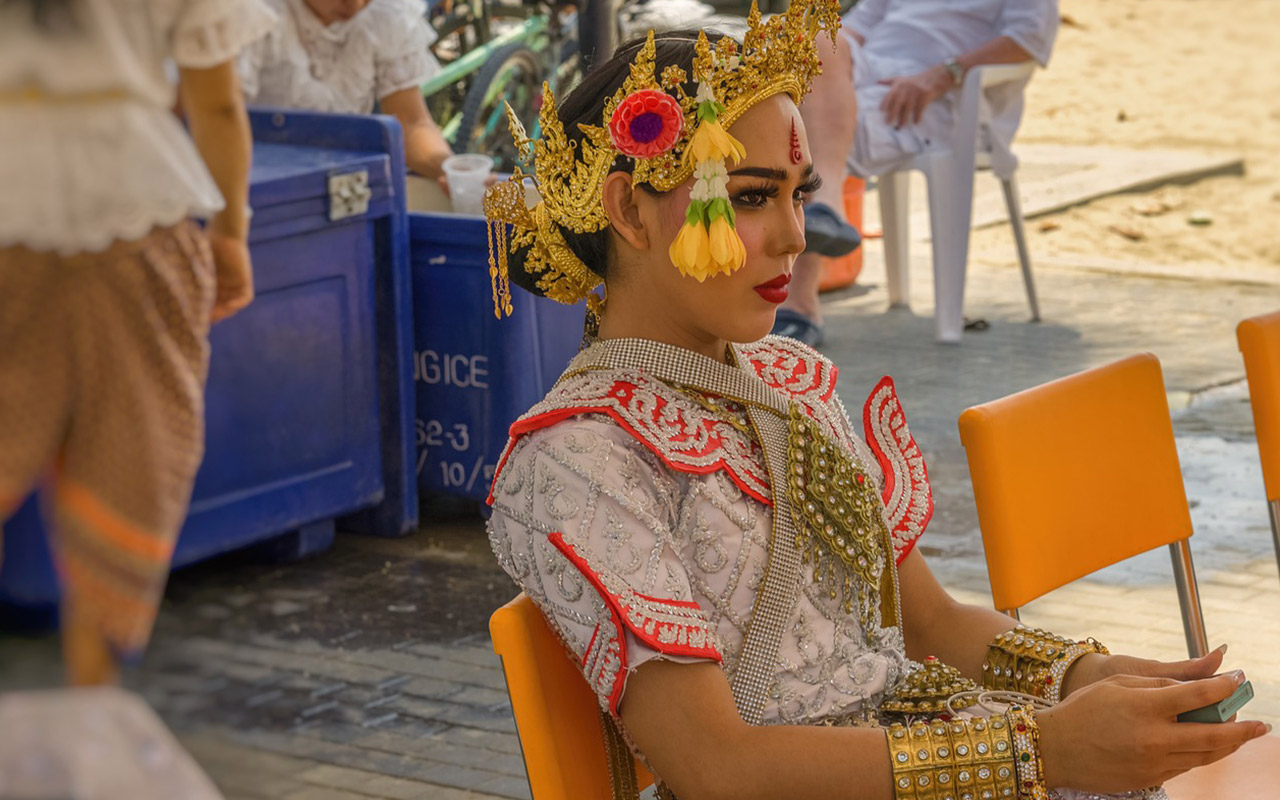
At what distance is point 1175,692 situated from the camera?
1587 millimetres

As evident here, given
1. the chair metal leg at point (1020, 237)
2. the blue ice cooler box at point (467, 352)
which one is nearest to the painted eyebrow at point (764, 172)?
the blue ice cooler box at point (467, 352)

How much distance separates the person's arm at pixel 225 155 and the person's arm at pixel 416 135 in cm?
368

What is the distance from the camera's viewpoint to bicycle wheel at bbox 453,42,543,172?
684 centimetres

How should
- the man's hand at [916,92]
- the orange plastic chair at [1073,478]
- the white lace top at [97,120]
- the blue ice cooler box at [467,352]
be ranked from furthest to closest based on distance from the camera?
the man's hand at [916,92] < the blue ice cooler box at [467,352] < the orange plastic chair at [1073,478] < the white lace top at [97,120]

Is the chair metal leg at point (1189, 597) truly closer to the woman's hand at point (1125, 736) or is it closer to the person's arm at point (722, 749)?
the woman's hand at point (1125, 736)

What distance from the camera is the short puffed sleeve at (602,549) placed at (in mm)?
1501

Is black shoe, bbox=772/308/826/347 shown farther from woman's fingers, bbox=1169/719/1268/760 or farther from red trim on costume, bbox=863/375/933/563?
woman's fingers, bbox=1169/719/1268/760

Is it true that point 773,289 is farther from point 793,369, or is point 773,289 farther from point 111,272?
point 111,272

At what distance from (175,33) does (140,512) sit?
26cm

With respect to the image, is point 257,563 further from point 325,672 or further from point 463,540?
→ point 463,540

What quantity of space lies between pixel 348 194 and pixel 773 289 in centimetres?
183

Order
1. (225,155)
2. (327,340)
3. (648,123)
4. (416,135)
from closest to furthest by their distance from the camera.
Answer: (225,155) < (648,123) < (327,340) < (416,135)

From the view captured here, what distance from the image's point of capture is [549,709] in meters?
1.59

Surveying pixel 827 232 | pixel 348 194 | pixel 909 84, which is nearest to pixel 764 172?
pixel 348 194
